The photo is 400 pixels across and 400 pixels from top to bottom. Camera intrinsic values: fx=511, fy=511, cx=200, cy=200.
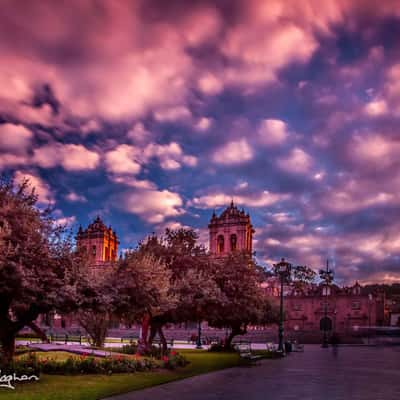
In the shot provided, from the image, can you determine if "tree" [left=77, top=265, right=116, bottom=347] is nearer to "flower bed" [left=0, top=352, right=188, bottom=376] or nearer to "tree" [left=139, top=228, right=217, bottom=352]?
"flower bed" [left=0, top=352, right=188, bottom=376]

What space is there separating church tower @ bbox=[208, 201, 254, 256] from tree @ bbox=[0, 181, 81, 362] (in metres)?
95.6

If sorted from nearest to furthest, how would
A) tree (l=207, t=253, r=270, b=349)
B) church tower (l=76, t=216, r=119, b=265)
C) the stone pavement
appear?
the stone pavement, tree (l=207, t=253, r=270, b=349), church tower (l=76, t=216, r=119, b=265)

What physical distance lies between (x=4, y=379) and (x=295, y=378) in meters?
11.7

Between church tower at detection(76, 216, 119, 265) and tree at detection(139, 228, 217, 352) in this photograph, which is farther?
church tower at detection(76, 216, 119, 265)

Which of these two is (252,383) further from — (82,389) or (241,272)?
(241,272)

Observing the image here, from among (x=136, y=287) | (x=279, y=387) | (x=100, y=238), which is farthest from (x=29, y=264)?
(x=100, y=238)

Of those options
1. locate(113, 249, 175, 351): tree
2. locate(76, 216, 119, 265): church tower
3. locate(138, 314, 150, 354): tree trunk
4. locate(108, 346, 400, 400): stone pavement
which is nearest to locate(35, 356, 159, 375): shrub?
locate(113, 249, 175, 351): tree

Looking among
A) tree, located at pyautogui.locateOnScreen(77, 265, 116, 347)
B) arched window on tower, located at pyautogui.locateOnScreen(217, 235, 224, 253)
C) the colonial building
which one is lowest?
the colonial building

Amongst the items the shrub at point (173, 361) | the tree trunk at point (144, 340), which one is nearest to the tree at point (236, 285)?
the tree trunk at point (144, 340)

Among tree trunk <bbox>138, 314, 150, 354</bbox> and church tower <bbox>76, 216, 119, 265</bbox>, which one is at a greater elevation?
church tower <bbox>76, 216, 119, 265</bbox>
